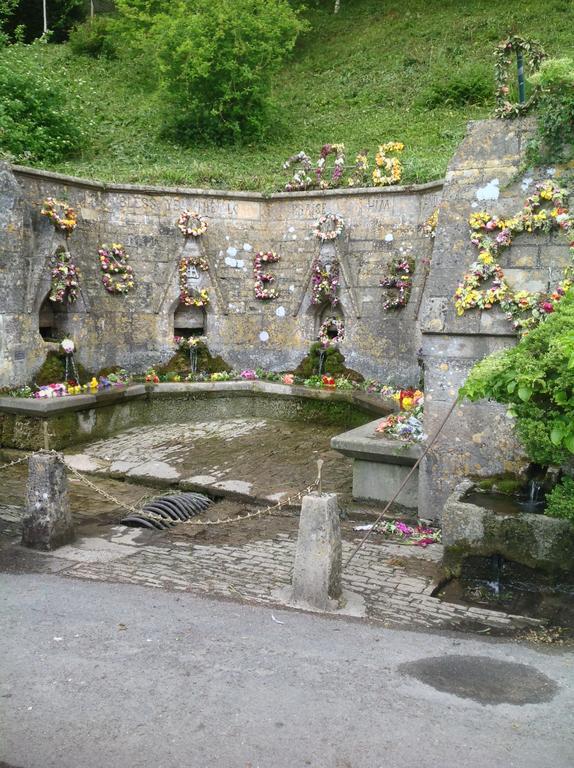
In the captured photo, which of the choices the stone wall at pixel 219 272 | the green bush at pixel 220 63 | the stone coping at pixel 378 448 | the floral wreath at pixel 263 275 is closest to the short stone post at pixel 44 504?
the stone coping at pixel 378 448

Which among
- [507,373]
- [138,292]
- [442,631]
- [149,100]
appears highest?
[149,100]

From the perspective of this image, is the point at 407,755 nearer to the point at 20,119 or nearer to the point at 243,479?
the point at 243,479

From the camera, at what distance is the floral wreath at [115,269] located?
38.7 feet

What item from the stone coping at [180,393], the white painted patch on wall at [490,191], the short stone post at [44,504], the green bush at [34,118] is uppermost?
the green bush at [34,118]

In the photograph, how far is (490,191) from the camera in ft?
22.6

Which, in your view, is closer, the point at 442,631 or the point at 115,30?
the point at 442,631

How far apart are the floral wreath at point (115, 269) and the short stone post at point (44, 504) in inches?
224

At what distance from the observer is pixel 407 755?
11.4ft

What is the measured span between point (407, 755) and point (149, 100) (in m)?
17.5

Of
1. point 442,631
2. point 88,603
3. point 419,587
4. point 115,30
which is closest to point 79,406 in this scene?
point 88,603

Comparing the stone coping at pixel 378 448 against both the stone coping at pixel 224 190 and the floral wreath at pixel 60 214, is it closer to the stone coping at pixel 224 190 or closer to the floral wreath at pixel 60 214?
the stone coping at pixel 224 190

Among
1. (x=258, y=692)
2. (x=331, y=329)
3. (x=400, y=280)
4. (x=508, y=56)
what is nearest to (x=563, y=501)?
(x=258, y=692)

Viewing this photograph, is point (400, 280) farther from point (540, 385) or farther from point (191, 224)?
point (540, 385)

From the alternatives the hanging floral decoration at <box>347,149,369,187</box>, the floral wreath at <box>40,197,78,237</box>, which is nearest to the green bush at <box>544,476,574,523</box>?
the hanging floral decoration at <box>347,149,369,187</box>
